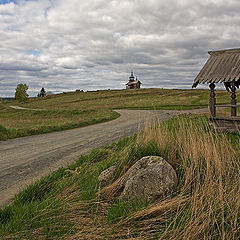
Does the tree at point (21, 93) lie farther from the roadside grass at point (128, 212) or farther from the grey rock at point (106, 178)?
the grey rock at point (106, 178)

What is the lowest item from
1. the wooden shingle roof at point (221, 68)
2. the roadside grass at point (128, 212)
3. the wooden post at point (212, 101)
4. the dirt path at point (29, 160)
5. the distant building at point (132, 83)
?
the dirt path at point (29, 160)

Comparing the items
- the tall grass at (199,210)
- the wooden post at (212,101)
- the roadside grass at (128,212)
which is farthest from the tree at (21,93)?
the tall grass at (199,210)

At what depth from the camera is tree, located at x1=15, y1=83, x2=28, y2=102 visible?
79688 mm

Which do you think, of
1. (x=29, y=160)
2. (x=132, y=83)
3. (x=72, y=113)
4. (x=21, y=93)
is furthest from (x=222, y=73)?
(x=132, y=83)

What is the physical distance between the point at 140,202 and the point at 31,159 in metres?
5.19

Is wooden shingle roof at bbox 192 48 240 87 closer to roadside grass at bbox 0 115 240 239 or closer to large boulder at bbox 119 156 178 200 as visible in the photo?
roadside grass at bbox 0 115 240 239

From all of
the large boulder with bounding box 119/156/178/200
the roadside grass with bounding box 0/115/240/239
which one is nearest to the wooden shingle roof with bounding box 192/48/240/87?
the roadside grass with bounding box 0/115/240/239

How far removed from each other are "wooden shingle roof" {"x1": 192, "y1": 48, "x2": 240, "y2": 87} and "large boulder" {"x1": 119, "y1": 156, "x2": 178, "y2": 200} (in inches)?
323

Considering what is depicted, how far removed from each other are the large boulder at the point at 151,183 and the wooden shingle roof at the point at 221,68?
8.21m

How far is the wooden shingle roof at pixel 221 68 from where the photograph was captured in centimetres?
1106

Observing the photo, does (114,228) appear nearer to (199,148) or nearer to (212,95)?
(199,148)

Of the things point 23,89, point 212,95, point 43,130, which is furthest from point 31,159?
point 23,89

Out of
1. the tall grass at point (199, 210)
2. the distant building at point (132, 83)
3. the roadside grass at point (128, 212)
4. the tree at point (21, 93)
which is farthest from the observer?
the distant building at point (132, 83)

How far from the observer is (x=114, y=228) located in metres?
3.24
